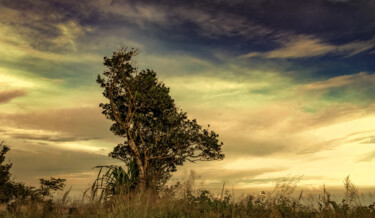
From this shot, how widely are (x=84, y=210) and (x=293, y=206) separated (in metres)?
7.64

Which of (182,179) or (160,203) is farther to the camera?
(182,179)

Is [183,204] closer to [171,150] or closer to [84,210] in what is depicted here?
[84,210]

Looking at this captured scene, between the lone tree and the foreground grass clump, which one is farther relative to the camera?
the lone tree

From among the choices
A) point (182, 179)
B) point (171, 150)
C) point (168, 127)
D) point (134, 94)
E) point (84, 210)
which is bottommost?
point (84, 210)

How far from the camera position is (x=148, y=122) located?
25125 millimetres

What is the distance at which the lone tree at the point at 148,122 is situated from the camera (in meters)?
24.6

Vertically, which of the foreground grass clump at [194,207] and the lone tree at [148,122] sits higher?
the lone tree at [148,122]

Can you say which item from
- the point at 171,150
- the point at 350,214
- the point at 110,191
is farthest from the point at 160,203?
the point at 171,150

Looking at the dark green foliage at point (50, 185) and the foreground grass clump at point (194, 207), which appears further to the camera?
the dark green foliage at point (50, 185)

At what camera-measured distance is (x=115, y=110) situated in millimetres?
25297

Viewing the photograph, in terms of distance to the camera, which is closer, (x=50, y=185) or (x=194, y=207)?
(x=194, y=207)

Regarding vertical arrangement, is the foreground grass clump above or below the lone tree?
below

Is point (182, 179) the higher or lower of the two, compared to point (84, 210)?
higher

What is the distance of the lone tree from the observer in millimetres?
24562
